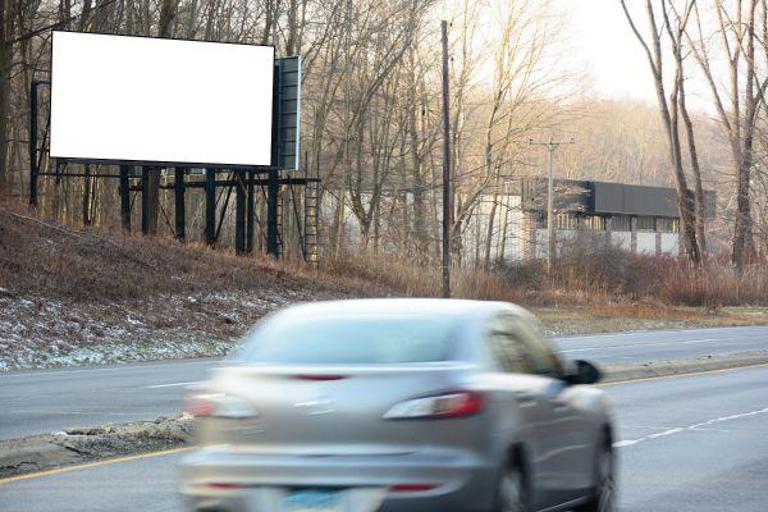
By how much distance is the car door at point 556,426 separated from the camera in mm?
8359

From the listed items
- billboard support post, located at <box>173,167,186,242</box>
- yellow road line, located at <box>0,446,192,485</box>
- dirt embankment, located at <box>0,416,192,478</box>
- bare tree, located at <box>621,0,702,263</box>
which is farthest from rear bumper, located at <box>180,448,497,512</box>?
bare tree, located at <box>621,0,702,263</box>

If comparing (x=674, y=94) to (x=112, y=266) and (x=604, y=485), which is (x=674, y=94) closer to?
(x=112, y=266)

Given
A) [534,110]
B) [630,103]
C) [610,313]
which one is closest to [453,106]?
[534,110]

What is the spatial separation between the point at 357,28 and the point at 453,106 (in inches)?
407

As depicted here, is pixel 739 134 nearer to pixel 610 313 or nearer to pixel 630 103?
pixel 610 313

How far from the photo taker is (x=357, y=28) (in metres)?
66.4

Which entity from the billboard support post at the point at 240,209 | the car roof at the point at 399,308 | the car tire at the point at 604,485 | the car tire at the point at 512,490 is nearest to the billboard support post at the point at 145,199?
the billboard support post at the point at 240,209

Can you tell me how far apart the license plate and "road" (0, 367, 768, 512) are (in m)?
2.80

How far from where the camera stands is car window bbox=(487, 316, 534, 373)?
8.12 metres

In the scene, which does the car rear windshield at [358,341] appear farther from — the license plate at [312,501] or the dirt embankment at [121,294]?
the dirt embankment at [121,294]

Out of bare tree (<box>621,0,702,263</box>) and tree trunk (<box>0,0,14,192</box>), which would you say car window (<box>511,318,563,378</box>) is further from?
bare tree (<box>621,0,702,263</box>)

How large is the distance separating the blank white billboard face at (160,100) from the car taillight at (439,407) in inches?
1471

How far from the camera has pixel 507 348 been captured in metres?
8.34

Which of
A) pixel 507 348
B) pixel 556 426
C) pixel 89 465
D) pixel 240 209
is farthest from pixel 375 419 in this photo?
pixel 240 209
